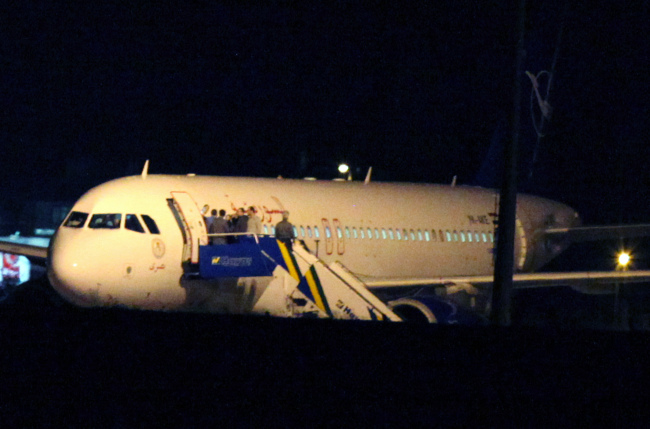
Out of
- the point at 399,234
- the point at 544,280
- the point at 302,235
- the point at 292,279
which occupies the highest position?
the point at 399,234

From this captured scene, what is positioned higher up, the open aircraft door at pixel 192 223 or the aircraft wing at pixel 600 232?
the aircraft wing at pixel 600 232

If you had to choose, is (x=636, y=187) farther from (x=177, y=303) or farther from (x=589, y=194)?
(x=177, y=303)

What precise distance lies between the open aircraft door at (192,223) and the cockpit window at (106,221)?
3.87 feet

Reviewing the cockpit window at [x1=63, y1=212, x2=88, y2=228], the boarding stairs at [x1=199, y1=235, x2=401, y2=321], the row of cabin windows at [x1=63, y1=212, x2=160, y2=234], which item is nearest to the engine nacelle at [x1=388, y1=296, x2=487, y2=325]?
the boarding stairs at [x1=199, y1=235, x2=401, y2=321]

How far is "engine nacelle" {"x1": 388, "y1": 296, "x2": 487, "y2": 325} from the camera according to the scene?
58.3ft

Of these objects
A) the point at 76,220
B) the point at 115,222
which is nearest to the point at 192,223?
the point at 115,222

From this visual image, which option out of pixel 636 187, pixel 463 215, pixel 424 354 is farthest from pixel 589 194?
pixel 424 354

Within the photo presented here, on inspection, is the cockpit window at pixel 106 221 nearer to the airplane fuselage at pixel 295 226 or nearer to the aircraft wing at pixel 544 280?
the airplane fuselage at pixel 295 226

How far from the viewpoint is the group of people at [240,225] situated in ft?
58.6

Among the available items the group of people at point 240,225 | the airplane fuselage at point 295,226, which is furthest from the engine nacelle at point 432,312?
the group of people at point 240,225

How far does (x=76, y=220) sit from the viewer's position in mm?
17469

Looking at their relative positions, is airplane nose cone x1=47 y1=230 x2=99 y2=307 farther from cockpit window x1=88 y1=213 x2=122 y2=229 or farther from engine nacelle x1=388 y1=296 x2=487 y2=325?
engine nacelle x1=388 y1=296 x2=487 y2=325

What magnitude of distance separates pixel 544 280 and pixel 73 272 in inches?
403

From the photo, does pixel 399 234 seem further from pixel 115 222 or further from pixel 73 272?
pixel 73 272
